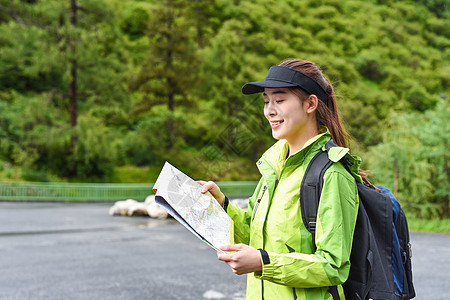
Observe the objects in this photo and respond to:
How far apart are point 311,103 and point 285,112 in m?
0.11

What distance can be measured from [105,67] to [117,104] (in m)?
2.23

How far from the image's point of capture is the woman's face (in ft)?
5.43

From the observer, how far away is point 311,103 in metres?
1.67

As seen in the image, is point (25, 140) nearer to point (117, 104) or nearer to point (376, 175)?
point (117, 104)

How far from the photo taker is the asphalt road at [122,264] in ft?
15.5

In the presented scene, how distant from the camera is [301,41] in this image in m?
46.3

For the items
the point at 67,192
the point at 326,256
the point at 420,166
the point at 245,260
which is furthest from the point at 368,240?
the point at 67,192

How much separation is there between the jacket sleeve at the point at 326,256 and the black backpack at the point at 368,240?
0.06 meters

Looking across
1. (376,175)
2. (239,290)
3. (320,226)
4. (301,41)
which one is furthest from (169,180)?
(301,41)

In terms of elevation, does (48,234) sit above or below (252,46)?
below

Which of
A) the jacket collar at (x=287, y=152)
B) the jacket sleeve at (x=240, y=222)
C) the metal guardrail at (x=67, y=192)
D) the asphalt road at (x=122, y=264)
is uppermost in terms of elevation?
the jacket collar at (x=287, y=152)

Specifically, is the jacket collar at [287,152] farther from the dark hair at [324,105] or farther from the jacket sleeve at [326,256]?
the jacket sleeve at [326,256]

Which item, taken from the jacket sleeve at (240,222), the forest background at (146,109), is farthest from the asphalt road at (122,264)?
the jacket sleeve at (240,222)

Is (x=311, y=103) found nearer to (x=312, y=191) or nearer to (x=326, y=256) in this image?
(x=312, y=191)
